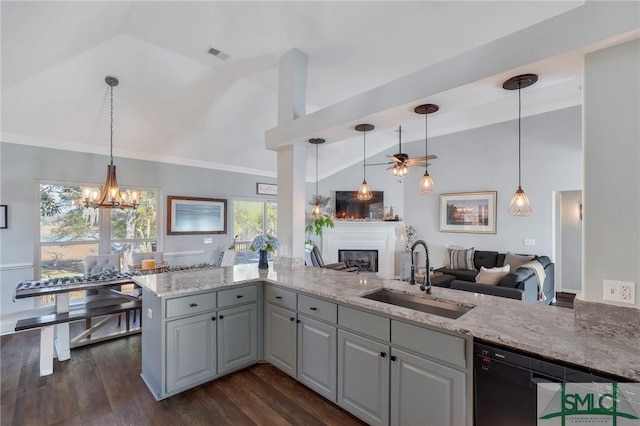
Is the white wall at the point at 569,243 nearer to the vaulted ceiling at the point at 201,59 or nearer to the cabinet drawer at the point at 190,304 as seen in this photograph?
the vaulted ceiling at the point at 201,59

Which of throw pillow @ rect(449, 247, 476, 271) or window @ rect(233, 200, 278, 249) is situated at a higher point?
window @ rect(233, 200, 278, 249)

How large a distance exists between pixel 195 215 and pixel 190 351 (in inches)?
151

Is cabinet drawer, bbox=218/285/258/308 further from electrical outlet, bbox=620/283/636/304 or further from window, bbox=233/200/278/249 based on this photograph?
window, bbox=233/200/278/249

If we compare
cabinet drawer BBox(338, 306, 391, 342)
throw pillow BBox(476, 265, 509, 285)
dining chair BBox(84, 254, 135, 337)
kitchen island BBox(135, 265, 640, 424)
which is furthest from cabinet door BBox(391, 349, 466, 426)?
dining chair BBox(84, 254, 135, 337)

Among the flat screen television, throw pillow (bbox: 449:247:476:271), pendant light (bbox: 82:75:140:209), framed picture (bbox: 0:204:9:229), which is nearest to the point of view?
pendant light (bbox: 82:75:140:209)

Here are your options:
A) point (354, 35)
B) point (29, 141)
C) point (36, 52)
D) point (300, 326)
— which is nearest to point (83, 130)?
point (29, 141)

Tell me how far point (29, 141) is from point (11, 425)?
3.83 m

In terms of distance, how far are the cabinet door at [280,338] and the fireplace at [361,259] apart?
4938 mm

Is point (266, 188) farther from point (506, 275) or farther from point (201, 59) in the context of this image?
point (506, 275)

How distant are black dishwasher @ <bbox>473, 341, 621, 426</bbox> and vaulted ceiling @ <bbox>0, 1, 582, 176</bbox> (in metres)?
1.66

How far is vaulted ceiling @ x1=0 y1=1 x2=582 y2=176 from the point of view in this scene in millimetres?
2541

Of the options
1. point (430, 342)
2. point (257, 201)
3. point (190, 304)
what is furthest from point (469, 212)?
point (190, 304)

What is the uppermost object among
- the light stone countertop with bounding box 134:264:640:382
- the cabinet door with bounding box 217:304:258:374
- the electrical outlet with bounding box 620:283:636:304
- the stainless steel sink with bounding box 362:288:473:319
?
the electrical outlet with bounding box 620:283:636:304

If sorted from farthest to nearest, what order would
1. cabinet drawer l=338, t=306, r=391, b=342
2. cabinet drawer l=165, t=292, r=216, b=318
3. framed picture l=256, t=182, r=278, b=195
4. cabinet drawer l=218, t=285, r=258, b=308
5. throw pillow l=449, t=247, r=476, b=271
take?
framed picture l=256, t=182, r=278, b=195 < throw pillow l=449, t=247, r=476, b=271 < cabinet drawer l=218, t=285, r=258, b=308 < cabinet drawer l=165, t=292, r=216, b=318 < cabinet drawer l=338, t=306, r=391, b=342
